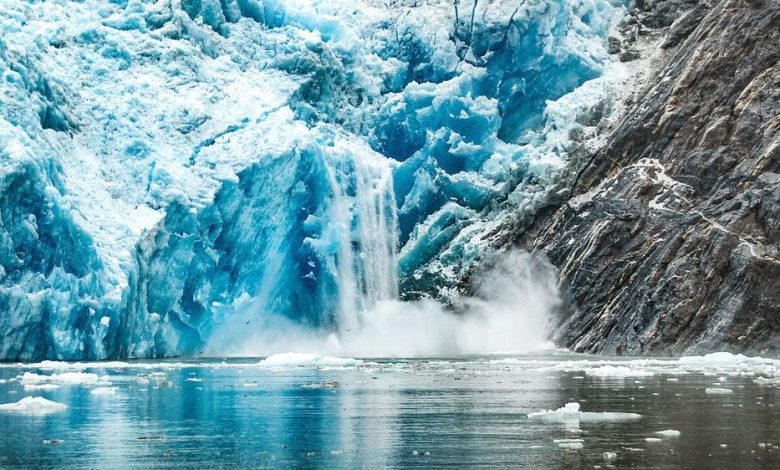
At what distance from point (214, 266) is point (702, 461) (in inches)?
1179

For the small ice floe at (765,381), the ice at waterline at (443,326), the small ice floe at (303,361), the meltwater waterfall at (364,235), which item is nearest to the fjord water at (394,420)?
the small ice floe at (765,381)


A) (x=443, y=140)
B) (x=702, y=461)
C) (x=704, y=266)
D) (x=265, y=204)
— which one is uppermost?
(x=443, y=140)

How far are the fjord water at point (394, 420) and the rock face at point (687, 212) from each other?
328 inches

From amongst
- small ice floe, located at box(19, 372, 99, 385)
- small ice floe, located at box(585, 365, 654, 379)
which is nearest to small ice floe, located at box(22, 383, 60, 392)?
small ice floe, located at box(19, 372, 99, 385)

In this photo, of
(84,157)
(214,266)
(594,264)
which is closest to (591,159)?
(594,264)

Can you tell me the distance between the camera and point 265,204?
4188cm

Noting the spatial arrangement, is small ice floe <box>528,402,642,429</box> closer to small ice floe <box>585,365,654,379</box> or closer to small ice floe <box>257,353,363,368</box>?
small ice floe <box>585,365,654,379</box>

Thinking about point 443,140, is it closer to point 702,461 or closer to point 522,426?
point 522,426

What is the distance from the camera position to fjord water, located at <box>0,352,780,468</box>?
42.9 feet

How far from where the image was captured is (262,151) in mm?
41406

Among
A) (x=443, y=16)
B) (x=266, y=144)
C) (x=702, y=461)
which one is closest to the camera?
(x=702, y=461)

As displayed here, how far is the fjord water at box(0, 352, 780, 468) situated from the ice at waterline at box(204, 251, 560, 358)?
13.3m

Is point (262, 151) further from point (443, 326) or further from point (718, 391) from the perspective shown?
point (718, 391)

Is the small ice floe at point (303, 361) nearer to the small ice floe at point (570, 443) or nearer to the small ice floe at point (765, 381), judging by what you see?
the small ice floe at point (765, 381)
